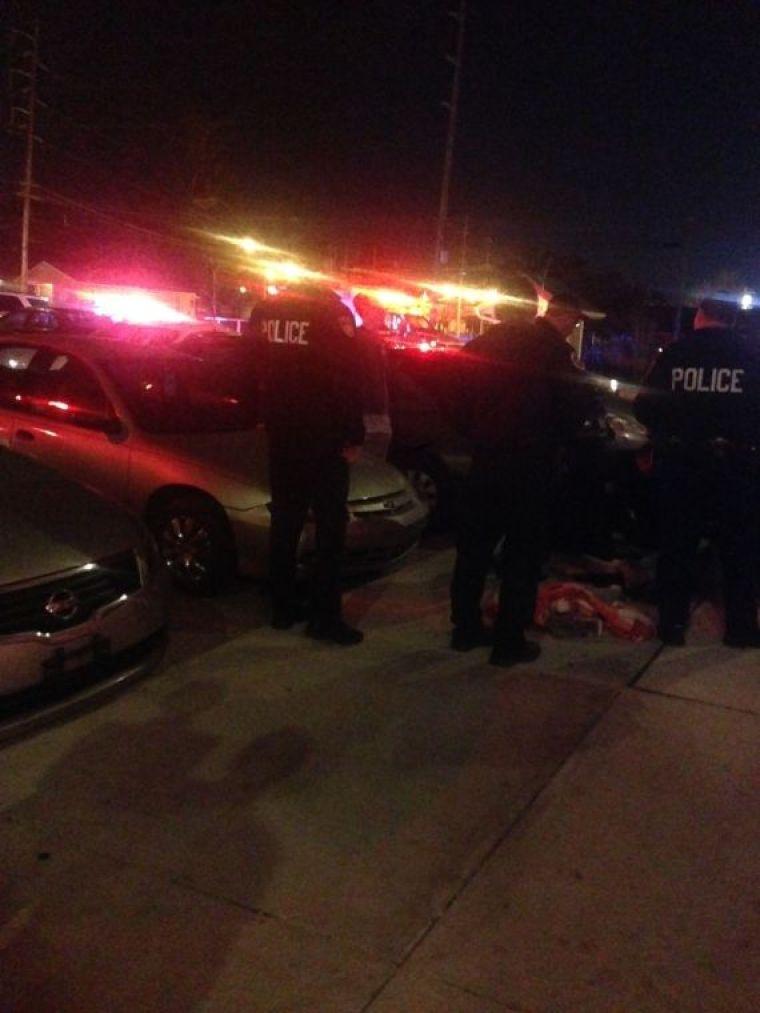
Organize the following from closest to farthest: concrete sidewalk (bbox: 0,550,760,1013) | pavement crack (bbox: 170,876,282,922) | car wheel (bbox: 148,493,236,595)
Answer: concrete sidewalk (bbox: 0,550,760,1013) → pavement crack (bbox: 170,876,282,922) → car wheel (bbox: 148,493,236,595)

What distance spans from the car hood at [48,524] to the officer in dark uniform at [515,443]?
5.45 feet

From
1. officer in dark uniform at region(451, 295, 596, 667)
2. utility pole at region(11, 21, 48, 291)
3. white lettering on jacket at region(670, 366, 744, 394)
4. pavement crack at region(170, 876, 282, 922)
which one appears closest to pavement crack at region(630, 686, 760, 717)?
officer in dark uniform at region(451, 295, 596, 667)

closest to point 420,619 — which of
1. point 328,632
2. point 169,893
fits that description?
point 328,632

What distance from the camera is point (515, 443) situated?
4.66 m

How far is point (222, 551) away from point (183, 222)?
160ft

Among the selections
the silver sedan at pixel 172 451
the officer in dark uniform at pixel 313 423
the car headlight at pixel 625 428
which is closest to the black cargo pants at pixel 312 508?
the officer in dark uniform at pixel 313 423

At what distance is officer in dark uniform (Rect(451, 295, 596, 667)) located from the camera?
15.2 feet

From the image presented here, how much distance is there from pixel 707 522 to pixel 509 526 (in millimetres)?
1104

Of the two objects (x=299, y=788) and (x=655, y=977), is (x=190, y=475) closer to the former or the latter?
(x=299, y=788)

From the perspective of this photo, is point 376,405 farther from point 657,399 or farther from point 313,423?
point 657,399

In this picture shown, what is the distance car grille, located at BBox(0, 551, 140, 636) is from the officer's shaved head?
121 inches

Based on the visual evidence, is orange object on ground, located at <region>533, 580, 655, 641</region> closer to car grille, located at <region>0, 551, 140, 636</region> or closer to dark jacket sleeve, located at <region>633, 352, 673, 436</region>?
dark jacket sleeve, located at <region>633, 352, 673, 436</region>

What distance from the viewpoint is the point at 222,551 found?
5.59 metres

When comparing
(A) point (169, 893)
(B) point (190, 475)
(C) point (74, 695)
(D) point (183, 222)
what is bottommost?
(A) point (169, 893)
